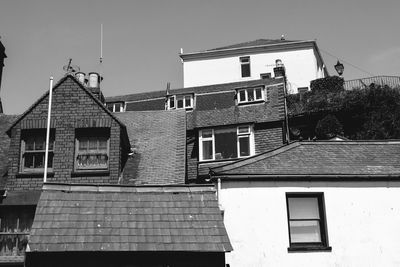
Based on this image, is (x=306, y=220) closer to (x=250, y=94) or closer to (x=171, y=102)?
(x=250, y=94)

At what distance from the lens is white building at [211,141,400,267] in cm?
1616

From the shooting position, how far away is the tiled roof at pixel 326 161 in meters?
17.1

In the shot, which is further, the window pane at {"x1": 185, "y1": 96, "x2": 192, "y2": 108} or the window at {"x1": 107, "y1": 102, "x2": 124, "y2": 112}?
the window at {"x1": 107, "y1": 102, "x2": 124, "y2": 112}

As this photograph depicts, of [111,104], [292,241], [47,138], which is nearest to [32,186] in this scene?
[47,138]

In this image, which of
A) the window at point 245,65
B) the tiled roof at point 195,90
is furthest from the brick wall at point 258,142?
the window at point 245,65

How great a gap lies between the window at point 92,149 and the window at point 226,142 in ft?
26.7

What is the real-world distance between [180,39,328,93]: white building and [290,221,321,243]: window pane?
29.9 m

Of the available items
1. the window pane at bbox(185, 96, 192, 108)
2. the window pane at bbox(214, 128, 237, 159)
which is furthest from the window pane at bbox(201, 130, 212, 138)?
the window pane at bbox(185, 96, 192, 108)

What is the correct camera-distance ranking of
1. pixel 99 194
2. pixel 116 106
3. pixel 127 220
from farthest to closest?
A: pixel 116 106
pixel 99 194
pixel 127 220

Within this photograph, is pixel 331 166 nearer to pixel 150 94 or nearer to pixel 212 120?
pixel 212 120

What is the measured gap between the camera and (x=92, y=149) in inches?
760

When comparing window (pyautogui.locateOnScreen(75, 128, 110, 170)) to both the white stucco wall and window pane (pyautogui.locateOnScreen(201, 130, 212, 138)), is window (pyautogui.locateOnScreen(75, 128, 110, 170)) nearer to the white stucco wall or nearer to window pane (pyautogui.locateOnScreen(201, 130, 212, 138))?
the white stucco wall

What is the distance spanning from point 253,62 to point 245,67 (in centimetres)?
92

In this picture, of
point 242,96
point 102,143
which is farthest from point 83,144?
point 242,96
